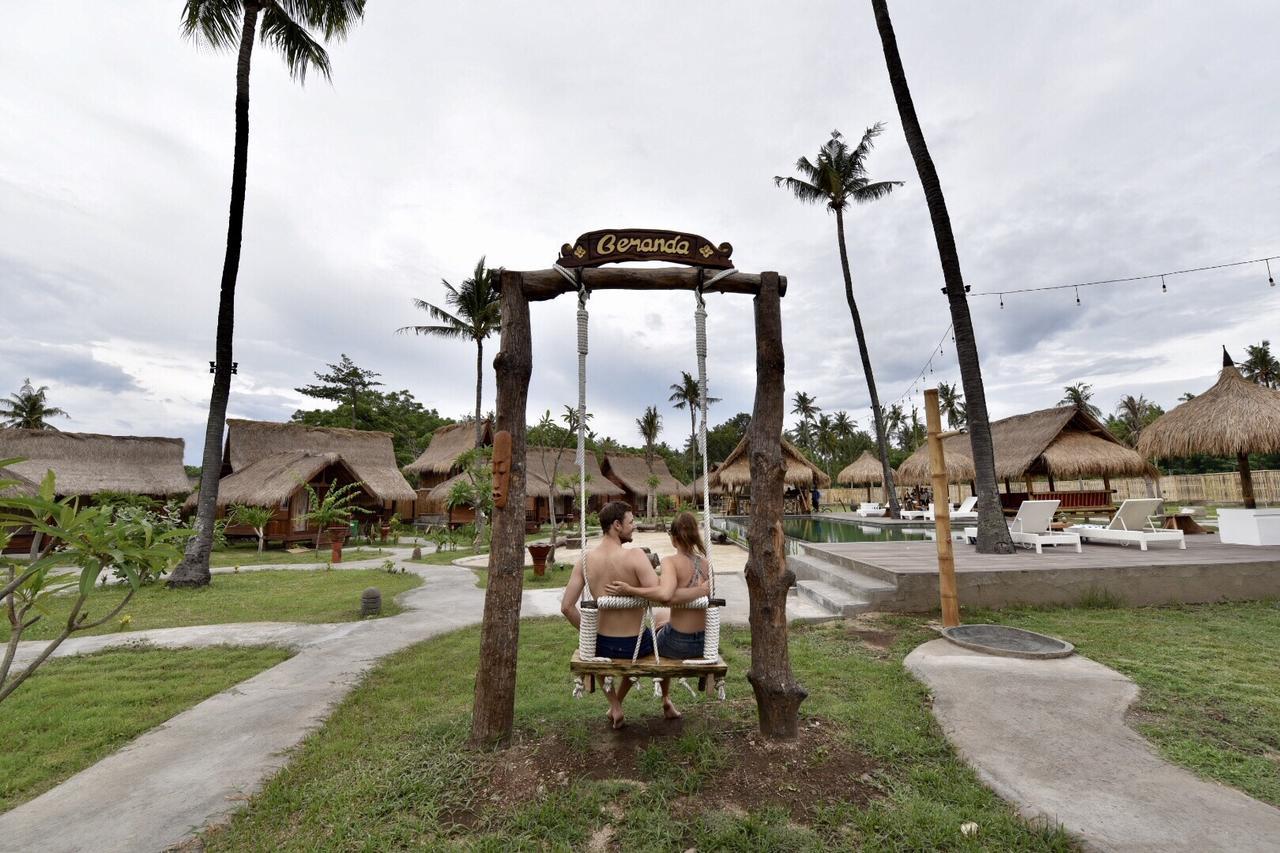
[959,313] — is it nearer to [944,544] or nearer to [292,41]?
[944,544]

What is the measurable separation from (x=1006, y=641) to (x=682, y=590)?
12.8ft

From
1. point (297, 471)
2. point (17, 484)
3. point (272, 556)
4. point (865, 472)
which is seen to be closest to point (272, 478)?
point (297, 471)

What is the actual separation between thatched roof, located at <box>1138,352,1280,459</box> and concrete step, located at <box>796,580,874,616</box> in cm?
1009

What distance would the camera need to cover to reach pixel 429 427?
132 feet

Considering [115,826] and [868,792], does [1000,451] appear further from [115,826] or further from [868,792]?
[115,826]

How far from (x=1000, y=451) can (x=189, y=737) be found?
22.5 m

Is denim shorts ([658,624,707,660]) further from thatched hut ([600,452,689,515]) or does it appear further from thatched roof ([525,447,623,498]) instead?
thatched hut ([600,452,689,515])

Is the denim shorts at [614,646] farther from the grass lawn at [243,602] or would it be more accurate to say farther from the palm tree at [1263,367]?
the palm tree at [1263,367]

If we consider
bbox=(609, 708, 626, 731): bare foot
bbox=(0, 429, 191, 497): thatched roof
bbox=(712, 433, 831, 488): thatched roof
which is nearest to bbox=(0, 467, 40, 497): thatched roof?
bbox=(609, 708, 626, 731): bare foot

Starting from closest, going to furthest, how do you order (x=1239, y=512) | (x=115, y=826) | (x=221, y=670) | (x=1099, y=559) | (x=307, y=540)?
1. (x=115, y=826)
2. (x=221, y=670)
3. (x=1099, y=559)
4. (x=1239, y=512)
5. (x=307, y=540)

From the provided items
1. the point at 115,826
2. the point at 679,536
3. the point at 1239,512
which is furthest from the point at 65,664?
the point at 1239,512

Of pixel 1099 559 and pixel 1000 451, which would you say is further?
pixel 1000 451

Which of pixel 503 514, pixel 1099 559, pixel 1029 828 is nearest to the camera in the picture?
pixel 1029 828

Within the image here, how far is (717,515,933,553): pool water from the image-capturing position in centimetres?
1569
